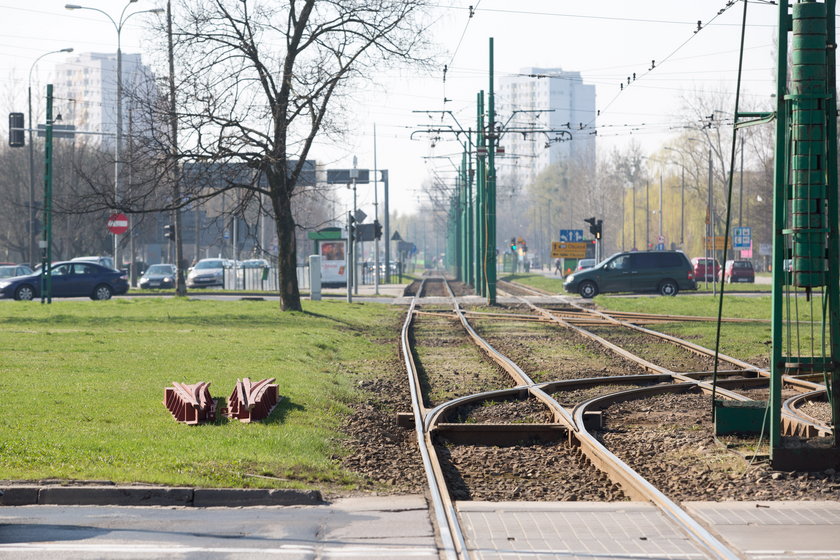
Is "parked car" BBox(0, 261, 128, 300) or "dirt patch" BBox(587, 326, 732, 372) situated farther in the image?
"parked car" BBox(0, 261, 128, 300)

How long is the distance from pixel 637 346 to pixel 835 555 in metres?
15.5

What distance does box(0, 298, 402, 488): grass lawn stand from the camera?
8.80m

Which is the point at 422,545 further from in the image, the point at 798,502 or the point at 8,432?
the point at 8,432

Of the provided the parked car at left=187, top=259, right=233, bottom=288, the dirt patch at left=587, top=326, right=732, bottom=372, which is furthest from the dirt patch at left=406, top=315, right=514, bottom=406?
the parked car at left=187, top=259, right=233, bottom=288

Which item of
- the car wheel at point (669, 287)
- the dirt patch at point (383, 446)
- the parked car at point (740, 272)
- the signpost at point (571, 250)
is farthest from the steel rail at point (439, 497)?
the parked car at point (740, 272)

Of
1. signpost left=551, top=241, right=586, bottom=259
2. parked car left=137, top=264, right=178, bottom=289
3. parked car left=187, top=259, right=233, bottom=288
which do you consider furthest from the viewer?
signpost left=551, top=241, right=586, bottom=259

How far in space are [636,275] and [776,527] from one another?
129 feet

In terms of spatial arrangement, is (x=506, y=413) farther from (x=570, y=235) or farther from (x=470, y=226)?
(x=570, y=235)

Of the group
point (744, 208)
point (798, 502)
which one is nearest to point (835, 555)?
point (798, 502)

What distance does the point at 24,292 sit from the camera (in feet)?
133

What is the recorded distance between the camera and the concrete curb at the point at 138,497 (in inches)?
305

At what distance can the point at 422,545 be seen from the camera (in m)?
6.47

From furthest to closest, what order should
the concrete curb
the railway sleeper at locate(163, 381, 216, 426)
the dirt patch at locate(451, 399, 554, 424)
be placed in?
1. the dirt patch at locate(451, 399, 554, 424)
2. the railway sleeper at locate(163, 381, 216, 426)
3. the concrete curb

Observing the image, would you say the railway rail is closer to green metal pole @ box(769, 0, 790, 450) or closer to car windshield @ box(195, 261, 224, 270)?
green metal pole @ box(769, 0, 790, 450)
